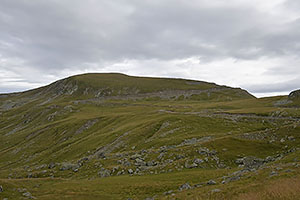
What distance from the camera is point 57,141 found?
103 m

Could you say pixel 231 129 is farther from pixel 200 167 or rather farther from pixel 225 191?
pixel 225 191

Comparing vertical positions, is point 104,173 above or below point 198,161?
below

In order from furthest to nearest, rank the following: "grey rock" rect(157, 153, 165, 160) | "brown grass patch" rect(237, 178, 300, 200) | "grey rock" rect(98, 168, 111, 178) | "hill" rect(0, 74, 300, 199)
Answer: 1. "grey rock" rect(157, 153, 165, 160)
2. "grey rock" rect(98, 168, 111, 178)
3. "hill" rect(0, 74, 300, 199)
4. "brown grass patch" rect(237, 178, 300, 200)

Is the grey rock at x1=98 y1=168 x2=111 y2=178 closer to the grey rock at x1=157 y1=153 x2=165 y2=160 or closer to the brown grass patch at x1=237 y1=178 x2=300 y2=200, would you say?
the grey rock at x1=157 y1=153 x2=165 y2=160

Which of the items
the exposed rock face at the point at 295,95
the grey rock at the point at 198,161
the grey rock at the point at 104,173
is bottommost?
the grey rock at the point at 104,173

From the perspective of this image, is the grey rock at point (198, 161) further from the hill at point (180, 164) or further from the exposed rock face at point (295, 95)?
the exposed rock face at point (295, 95)

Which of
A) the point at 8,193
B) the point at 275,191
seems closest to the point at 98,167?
the point at 8,193

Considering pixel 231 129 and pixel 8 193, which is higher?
pixel 231 129

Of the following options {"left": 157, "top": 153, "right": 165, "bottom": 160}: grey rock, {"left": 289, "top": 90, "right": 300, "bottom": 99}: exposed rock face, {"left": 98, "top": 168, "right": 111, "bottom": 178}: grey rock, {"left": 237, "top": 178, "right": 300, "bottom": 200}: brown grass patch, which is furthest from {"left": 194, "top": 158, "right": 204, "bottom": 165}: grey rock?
{"left": 289, "top": 90, "right": 300, "bottom": 99}: exposed rock face

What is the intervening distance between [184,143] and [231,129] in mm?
19125

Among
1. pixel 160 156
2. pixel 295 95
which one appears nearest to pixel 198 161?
pixel 160 156

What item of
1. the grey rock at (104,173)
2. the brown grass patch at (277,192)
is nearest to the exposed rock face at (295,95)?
the grey rock at (104,173)

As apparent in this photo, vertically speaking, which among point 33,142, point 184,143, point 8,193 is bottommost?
point 33,142

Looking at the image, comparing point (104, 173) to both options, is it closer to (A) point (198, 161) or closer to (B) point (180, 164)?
(B) point (180, 164)
